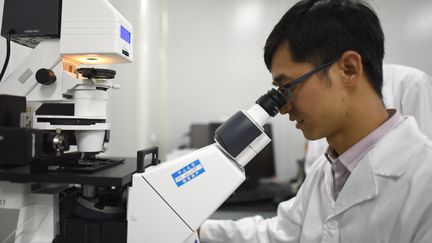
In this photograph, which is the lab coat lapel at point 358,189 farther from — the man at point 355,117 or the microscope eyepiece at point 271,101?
the microscope eyepiece at point 271,101

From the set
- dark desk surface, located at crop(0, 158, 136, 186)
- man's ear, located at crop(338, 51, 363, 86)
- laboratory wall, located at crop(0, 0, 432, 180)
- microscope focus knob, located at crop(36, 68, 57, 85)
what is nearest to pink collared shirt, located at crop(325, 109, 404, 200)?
man's ear, located at crop(338, 51, 363, 86)

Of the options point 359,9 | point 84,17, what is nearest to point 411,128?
point 359,9

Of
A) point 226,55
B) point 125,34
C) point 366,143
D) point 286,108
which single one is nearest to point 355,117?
point 366,143

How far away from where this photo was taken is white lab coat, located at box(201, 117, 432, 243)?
25.9 inches

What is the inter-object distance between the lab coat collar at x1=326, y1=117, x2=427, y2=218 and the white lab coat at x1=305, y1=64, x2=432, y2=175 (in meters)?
0.73

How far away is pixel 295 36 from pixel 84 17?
0.56m

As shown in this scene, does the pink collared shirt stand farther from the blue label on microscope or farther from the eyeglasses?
the blue label on microscope

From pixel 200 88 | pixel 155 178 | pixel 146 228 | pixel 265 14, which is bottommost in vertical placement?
pixel 146 228

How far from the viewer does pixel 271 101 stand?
0.65 m

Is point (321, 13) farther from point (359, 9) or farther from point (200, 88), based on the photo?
point (200, 88)

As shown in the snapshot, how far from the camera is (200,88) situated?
2.76 meters

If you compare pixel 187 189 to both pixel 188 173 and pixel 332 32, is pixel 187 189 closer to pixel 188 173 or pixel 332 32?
pixel 188 173

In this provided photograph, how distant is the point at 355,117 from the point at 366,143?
0.30 ft

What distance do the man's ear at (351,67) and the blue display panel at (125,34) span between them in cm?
58
